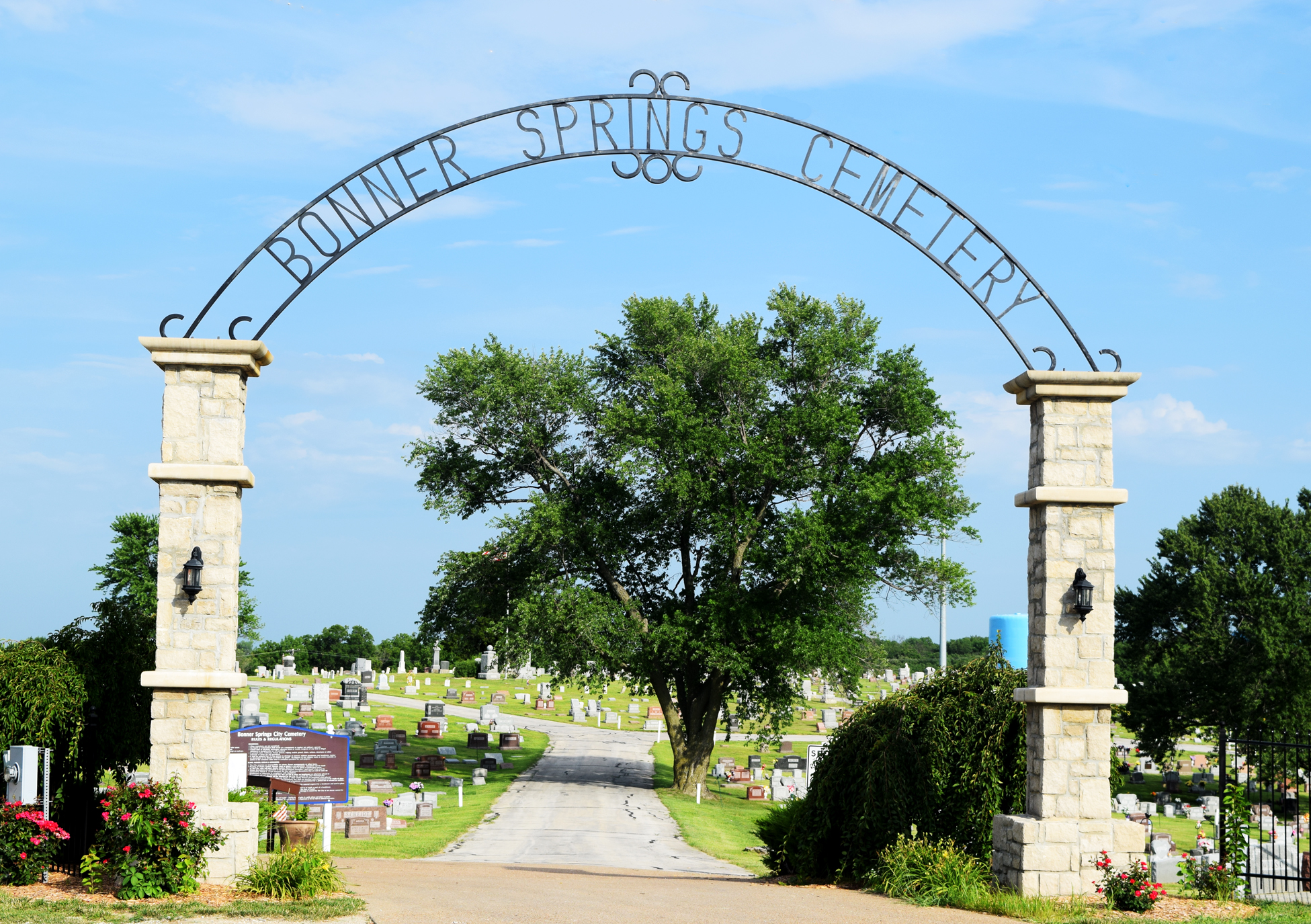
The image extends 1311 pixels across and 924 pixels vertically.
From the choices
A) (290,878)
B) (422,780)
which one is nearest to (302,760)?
(290,878)

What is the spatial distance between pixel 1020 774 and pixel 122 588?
134 feet

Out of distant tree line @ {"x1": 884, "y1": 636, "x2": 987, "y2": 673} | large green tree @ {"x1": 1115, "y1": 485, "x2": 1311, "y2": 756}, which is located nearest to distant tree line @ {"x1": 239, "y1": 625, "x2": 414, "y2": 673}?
distant tree line @ {"x1": 884, "y1": 636, "x2": 987, "y2": 673}

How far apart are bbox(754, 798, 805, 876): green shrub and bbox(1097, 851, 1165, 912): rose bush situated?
4.50 meters

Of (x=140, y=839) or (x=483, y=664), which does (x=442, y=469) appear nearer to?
(x=140, y=839)

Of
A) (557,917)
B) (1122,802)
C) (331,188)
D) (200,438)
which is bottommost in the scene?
(1122,802)

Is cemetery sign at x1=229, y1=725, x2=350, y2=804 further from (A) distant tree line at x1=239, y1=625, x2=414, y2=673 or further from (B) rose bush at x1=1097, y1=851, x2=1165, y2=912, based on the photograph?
(A) distant tree line at x1=239, y1=625, x2=414, y2=673

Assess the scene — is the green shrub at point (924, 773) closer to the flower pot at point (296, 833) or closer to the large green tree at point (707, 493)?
the flower pot at point (296, 833)

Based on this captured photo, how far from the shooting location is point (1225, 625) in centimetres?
3625

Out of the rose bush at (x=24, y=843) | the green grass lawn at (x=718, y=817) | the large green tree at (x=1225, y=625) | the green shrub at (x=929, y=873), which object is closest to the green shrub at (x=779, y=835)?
the green grass lawn at (x=718, y=817)

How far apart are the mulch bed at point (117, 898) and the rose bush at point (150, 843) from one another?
90 mm

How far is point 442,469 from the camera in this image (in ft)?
101

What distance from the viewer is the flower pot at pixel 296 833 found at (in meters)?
13.8

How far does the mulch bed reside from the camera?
31.7 feet

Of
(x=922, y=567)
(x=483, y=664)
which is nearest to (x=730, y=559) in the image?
(x=922, y=567)
